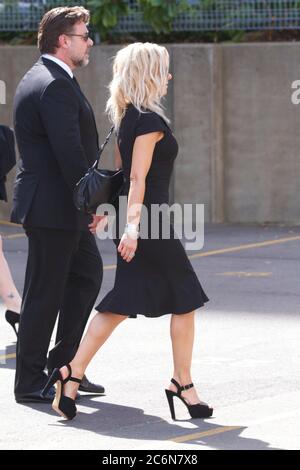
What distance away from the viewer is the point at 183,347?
611cm

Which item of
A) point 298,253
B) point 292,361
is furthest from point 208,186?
point 292,361

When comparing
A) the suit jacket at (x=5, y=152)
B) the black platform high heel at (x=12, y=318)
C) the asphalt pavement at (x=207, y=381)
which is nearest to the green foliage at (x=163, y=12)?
the asphalt pavement at (x=207, y=381)

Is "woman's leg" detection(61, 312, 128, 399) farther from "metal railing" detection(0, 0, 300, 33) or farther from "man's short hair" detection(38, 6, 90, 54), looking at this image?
"metal railing" detection(0, 0, 300, 33)

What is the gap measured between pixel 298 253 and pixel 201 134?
123 inches

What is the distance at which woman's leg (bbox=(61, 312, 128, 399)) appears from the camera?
612cm

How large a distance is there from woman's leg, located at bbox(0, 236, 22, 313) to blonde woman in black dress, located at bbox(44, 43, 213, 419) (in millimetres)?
1923

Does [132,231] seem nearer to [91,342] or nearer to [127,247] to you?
[127,247]

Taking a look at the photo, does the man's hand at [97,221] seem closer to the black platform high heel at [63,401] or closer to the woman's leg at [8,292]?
the black platform high heel at [63,401]

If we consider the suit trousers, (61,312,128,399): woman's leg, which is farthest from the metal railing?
(61,312,128,399): woman's leg

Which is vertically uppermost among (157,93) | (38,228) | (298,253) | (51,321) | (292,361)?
(157,93)

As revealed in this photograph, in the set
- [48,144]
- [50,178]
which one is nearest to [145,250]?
[50,178]

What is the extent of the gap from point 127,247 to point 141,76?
2.69ft

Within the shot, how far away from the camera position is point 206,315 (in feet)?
29.6
